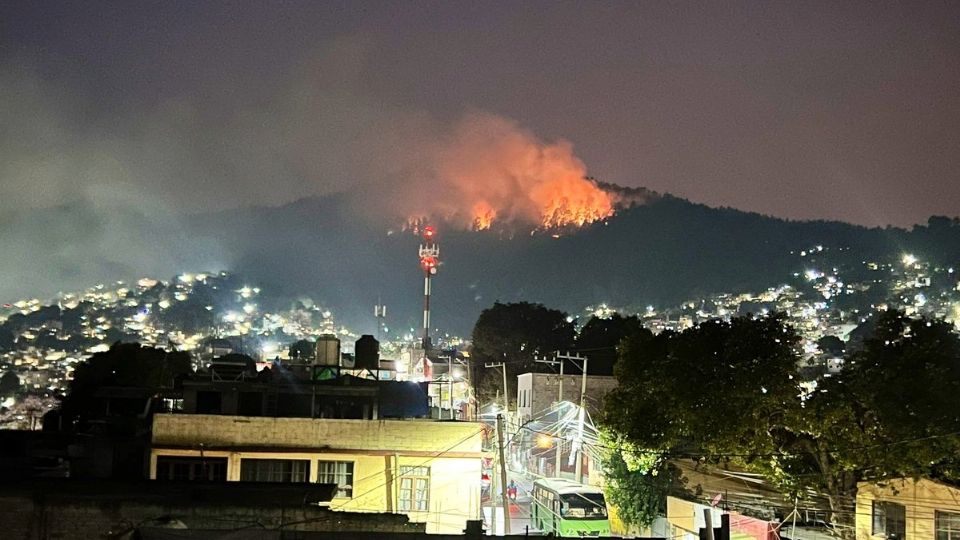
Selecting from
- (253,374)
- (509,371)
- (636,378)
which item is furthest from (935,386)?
(509,371)

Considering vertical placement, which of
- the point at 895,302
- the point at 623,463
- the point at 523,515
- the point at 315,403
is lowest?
the point at 523,515

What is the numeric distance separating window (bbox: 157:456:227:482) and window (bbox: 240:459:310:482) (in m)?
0.66

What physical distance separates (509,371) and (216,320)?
136m

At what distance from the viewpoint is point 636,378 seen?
30875mm

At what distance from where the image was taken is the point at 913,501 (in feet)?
66.9

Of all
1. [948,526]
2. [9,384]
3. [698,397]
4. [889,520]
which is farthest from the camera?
[9,384]

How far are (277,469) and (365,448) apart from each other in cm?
264

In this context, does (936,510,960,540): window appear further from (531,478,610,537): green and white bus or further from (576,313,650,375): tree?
(576,313,650,375): tree

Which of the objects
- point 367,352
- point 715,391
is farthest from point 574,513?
point 367,352

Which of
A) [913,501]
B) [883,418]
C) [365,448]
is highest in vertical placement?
[883,418]

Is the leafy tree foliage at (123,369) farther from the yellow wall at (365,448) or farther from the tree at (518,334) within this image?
the yellow wall at (365,448)

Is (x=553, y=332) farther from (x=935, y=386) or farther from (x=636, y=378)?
(x=935, y=386)

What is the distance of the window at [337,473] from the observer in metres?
23.8

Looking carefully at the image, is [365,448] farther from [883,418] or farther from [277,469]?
[883,418]
